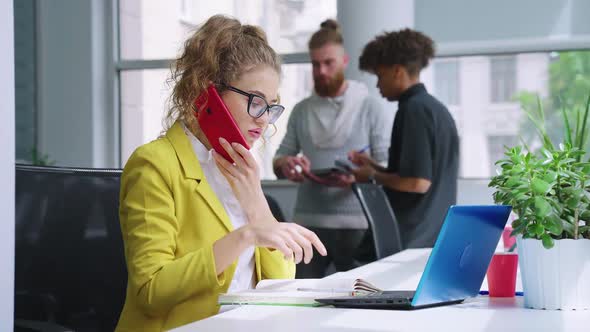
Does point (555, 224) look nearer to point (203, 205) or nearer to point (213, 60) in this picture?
point (203, 205)

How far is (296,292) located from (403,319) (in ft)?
1.08

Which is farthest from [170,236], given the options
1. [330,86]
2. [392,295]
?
[330,86]

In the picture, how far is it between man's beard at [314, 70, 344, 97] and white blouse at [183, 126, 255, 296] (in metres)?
2.33

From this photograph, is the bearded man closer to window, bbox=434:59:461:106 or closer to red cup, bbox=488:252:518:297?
window, bbox=434:59:461:106

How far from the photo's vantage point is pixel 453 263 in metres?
1.40

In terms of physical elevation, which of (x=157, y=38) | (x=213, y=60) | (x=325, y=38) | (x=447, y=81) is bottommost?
(x=213, y=60)

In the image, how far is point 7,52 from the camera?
1442 mm

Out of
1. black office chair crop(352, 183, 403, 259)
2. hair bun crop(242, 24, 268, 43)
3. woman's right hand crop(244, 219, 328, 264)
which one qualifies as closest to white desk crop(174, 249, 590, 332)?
woman's right hand crop(244, 219, 328, 264)

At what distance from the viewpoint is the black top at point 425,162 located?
3.27 m

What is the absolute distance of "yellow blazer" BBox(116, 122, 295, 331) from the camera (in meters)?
1.59

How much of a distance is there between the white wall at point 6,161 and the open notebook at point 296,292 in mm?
388

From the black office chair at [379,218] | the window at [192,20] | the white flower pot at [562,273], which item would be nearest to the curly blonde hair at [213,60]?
the white flower pot at [562,273]

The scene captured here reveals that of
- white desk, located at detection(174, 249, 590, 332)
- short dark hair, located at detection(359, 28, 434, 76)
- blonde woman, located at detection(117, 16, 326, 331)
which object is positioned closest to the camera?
white desk, located at detection(174, 249, 590, 332)

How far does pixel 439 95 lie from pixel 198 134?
356cm
